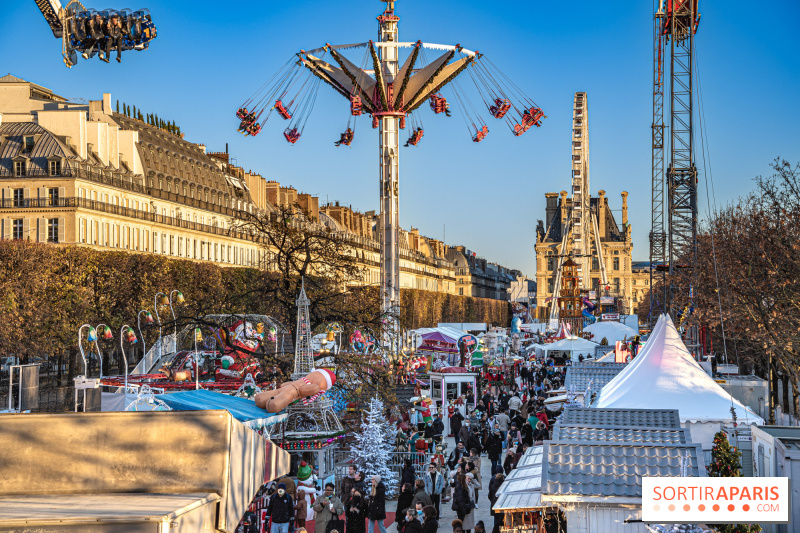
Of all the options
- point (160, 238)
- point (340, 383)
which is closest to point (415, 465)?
point (340, 383)

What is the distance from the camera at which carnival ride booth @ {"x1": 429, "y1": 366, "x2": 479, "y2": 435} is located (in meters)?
27.8

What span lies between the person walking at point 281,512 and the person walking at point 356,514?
2.59 ft

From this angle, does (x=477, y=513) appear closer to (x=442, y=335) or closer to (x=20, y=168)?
(x=442, y=335)

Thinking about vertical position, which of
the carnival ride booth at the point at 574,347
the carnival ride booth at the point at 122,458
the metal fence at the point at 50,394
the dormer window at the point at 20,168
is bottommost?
Result: the metal fence at the point at 50,394

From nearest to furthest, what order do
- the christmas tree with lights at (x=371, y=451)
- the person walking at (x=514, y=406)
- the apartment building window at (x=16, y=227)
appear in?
the christmas tree with lights at (x=371, y=451)
the person walking at (x=514, y=406)
the apartment building window at (x=16, y=227)

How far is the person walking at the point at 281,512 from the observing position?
42.4 feet

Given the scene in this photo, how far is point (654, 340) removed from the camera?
1906cm

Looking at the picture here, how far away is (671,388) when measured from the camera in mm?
16469

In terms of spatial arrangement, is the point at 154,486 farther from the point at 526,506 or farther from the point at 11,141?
the point at 11,141

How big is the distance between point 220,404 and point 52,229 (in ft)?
144

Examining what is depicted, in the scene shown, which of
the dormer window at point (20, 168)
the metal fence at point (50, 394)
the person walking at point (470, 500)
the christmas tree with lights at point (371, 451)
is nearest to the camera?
the person walking at point (470, 500)

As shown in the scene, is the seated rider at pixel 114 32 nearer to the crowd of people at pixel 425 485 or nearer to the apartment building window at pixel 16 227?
the crowd of people at pixel 425 485

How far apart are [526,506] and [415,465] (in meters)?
8.61

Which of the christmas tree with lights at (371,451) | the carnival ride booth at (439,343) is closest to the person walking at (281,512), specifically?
the christmas tree with lights at (371,451)
